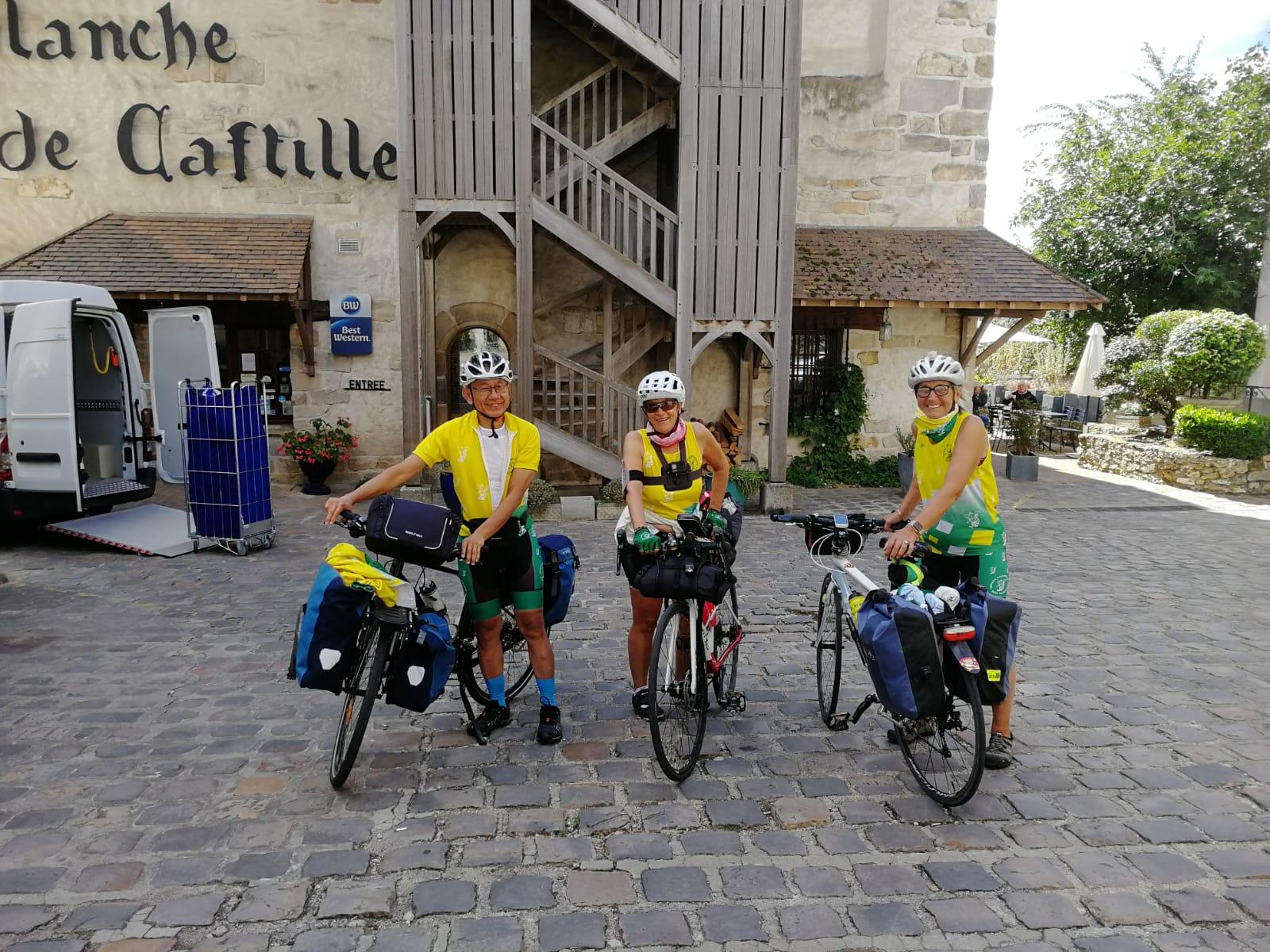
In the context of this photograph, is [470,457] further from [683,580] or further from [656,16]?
[656,16]

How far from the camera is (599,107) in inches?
465

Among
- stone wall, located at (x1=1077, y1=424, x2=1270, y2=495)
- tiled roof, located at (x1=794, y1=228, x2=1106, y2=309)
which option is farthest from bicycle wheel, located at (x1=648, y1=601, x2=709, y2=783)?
stone wall, located at (x1=1077, y1=424, x2=1270, y2=495)

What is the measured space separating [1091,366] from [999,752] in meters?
15.8

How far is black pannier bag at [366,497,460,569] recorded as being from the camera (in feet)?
11.5

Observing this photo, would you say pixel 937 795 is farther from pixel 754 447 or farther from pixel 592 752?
pixel 754 447

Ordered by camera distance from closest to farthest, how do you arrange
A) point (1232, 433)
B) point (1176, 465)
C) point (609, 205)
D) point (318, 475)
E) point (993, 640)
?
1. point (993, 640)
2. point (609, 205)
3. point (318, 475)
4. point (1232, 433)
5. point (1176, 465)

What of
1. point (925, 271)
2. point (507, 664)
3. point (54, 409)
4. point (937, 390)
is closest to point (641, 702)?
point (507, 664)

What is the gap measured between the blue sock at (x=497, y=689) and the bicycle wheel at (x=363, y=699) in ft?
2.17

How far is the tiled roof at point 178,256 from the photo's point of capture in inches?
408

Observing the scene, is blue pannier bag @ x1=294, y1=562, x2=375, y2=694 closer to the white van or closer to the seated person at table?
the white van

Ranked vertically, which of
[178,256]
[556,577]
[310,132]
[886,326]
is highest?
[310,132]

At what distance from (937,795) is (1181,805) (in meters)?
0.99

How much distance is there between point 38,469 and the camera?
25.9 feet

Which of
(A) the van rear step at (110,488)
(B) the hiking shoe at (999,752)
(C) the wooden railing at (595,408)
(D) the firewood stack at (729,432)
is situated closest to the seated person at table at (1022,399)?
(D) the firewood stack at (729,432)
